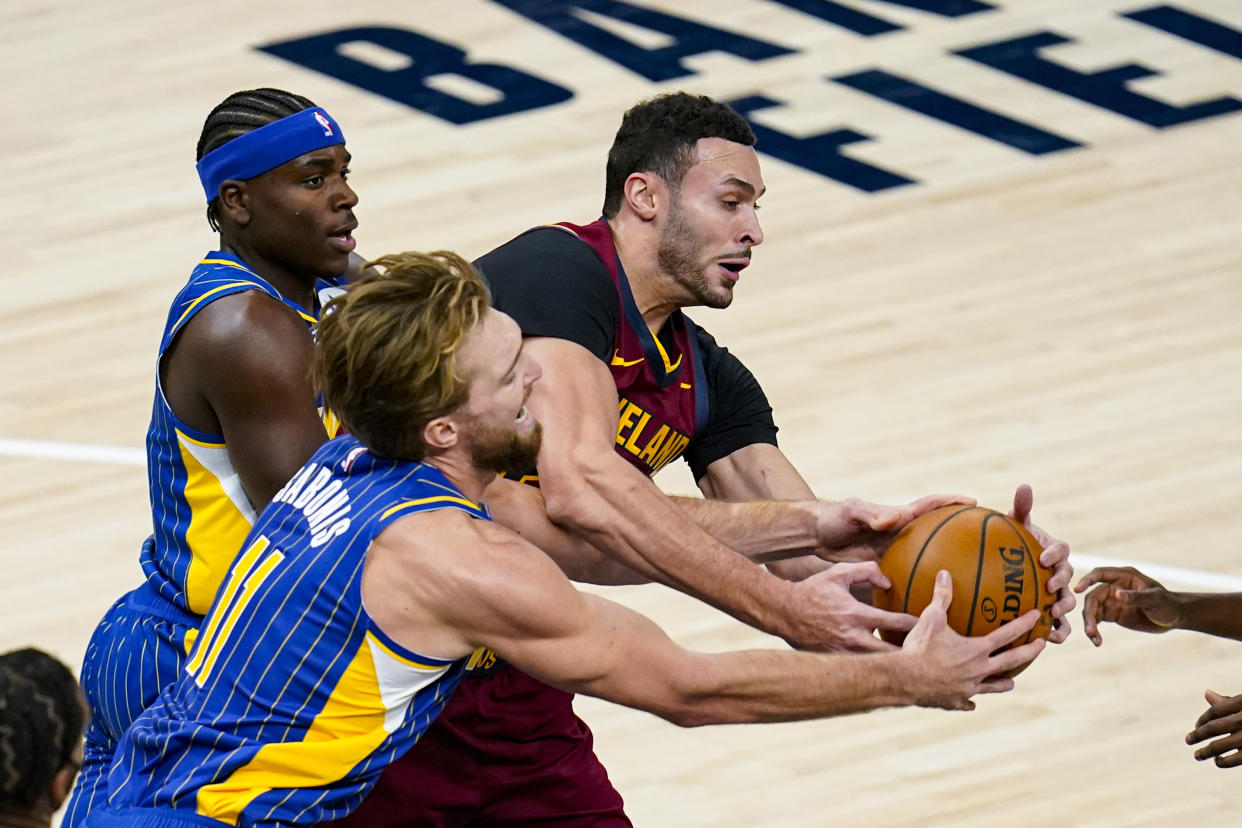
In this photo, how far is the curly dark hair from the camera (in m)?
5.09

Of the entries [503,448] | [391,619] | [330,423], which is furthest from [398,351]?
[330,423]

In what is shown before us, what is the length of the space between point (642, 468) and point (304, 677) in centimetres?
149

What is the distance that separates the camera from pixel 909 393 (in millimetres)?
8375

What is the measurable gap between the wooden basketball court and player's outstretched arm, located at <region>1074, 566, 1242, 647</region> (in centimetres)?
116

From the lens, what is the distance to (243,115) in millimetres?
4660

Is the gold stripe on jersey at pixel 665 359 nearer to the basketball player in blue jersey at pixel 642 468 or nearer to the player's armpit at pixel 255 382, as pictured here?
the basketball player in blue jersey at pixel 642 468

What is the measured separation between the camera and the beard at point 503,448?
396 centimetres

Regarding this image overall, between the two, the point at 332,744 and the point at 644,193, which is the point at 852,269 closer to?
the point at 644,193

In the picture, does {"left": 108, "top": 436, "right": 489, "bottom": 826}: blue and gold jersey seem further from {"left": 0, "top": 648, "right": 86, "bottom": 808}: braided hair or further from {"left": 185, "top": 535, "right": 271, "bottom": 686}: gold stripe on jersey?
{"left": 0, "top": 648, "right": 86, "bottom": 808}: braided hair

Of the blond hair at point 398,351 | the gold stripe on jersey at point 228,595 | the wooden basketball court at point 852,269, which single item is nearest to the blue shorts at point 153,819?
the gold stripe on jersey at point 228,595

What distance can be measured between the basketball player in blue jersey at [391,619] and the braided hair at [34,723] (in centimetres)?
73

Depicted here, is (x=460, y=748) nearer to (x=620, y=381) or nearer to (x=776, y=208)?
(x=620, y=381)

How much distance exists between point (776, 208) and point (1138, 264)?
1.67m

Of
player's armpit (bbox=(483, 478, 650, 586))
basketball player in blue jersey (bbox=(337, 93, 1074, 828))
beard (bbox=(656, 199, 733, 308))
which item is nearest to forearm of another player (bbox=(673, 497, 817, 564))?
basketball player in blue jersey (bbox=(337, 93, 1074, 828))
